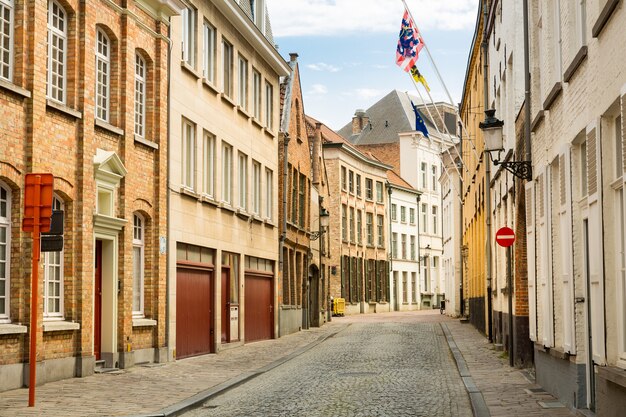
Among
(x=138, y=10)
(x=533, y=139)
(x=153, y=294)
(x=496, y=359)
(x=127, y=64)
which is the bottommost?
(x=496, y=359)

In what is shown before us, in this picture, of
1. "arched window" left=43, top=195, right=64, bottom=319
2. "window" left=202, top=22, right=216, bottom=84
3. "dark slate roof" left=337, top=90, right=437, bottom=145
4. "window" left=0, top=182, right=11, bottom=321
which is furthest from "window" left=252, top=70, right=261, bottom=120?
"dark slate roof" left=337, top=90, right=437, bottom=145

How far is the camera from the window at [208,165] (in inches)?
994

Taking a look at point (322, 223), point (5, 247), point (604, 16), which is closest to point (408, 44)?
→ point (322, 223)

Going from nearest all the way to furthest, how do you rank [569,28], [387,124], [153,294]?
[569,28] < [153,294] < [387,124]

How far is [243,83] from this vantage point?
1171 inches

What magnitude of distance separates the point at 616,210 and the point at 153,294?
13.2m

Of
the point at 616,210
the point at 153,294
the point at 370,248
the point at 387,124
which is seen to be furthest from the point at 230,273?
the point at 387,124

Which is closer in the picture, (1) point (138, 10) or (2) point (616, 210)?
(2) point (616, 210)

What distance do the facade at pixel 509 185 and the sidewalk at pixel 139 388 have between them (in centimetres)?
501

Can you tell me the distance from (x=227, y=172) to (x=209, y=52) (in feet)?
11.5

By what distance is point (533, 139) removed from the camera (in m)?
16.0

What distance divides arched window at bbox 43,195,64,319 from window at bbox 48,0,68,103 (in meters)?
1.85

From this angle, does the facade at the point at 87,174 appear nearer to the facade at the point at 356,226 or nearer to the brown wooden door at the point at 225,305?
the brown wooden door at the point at 225,305

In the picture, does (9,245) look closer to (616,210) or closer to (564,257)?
(564,257)
